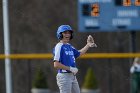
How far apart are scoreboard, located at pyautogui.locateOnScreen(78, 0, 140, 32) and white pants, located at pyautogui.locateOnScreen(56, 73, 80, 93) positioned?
235 inches

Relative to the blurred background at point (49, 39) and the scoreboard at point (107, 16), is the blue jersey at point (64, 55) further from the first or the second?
the blurred background at point (49, 39)

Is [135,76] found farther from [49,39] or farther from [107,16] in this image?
[49,39]

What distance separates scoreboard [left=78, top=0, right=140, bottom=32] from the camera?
15383mm

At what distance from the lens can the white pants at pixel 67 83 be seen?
372 inches

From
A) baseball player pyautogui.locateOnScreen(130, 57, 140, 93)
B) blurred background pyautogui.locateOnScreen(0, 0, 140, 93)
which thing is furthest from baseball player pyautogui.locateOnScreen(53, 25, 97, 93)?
blurred background pyautogui.locateOnScreen(0, 0, 140, 93)

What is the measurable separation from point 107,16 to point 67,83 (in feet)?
20.6

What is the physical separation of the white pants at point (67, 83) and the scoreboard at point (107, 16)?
596 cm

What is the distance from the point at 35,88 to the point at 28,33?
630 centimetres

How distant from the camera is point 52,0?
22.9m

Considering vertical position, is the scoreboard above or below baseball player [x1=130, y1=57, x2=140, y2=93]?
above

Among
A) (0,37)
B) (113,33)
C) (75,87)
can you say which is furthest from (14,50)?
(75,87)

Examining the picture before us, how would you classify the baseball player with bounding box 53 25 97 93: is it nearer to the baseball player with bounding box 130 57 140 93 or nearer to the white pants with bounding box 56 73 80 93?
the white pants with bounding box 56 73 80 93

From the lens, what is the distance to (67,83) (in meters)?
9.45

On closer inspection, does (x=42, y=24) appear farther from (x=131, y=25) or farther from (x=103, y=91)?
(x=131, y=25)
